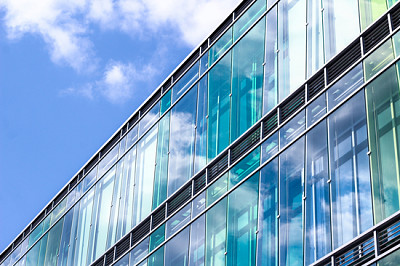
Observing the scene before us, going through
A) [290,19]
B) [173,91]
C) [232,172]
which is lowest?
[232,172]

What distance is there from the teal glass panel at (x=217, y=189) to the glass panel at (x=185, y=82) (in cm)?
566

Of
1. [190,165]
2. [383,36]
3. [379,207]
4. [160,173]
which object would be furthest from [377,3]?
[160,173]

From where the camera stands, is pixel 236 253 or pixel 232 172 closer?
pixel 236 253

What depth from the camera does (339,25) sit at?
2139 centimetres

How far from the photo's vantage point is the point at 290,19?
24.0m

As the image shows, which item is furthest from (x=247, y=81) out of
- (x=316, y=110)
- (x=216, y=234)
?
(x=216, y=234)

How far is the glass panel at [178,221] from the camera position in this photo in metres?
26.1

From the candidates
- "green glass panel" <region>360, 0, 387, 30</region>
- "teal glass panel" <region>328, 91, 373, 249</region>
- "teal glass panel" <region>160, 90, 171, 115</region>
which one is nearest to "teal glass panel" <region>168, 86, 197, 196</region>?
"teal glass panel" <region>160, 90, 171, 115</region>

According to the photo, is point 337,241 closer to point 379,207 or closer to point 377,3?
point 379,207

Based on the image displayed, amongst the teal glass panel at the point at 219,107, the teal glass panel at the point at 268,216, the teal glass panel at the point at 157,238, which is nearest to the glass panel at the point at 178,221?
the teal glass panel at the point at 157,238

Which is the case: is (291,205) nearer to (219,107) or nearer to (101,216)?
(219,107)

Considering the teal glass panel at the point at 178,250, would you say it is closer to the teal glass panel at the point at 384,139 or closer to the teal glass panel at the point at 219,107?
the teal glass panel at the point at 219,107

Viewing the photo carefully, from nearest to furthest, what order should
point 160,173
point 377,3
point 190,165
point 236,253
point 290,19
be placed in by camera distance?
point 377,3, point 236,253, point 290,19, point 190,165, point 160,173

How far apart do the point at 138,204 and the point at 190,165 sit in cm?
375
